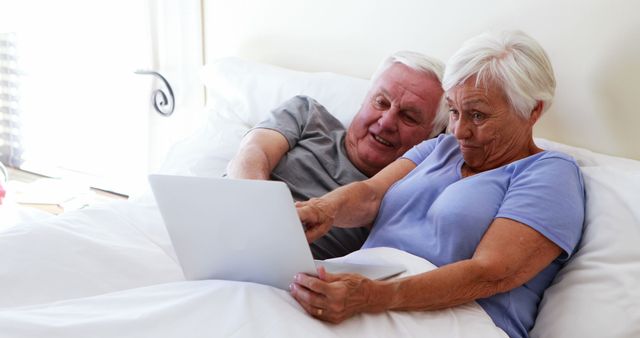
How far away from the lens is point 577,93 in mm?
1570

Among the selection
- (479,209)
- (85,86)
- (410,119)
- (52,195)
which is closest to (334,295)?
(479,209)

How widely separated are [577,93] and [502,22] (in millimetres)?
257

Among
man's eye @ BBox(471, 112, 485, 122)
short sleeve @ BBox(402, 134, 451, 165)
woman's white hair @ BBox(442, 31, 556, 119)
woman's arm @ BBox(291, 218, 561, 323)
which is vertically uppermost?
woman's white hair @ BBox(442, 31, 556, 119)

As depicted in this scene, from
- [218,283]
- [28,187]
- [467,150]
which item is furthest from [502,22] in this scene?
[28,187]

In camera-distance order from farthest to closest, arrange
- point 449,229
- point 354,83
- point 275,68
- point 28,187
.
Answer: point 28,187, point 275,68, point 354,83, point 449,229

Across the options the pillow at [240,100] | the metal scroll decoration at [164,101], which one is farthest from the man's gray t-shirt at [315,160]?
Answer: the metal scroll decoration at [164,101]

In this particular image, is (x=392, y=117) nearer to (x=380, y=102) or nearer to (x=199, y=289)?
(x=380, y=102)

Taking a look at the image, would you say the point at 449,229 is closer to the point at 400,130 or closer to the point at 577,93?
the point at 400,130

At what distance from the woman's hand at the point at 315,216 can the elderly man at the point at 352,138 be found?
18cm

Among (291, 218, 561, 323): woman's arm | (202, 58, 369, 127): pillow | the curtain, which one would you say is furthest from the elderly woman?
the curtain

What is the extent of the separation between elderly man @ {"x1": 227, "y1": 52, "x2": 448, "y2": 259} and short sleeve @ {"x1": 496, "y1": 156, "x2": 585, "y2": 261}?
41 centimetres

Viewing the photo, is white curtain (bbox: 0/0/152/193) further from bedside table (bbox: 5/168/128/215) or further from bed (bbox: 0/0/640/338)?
bed (bbox: 0/0/640/338)

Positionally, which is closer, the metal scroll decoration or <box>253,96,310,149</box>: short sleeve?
<box>253,96,310,149</box>: short sleeve

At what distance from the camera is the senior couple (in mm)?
1180
